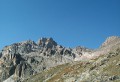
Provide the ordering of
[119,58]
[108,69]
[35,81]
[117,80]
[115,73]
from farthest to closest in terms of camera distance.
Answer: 1. [35,81]
2. [119,58]
3. [108,69]
4. [115,73]
5. [117,80]

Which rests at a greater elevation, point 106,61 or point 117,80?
point 106,61

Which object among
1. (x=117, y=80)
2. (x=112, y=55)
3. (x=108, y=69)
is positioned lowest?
(x=117, y=80)

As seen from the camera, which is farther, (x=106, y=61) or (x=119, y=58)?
(x=106, y=61)

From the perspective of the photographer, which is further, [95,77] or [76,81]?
[76,81]

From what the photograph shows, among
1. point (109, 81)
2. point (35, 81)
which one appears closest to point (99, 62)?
point (109, 81)

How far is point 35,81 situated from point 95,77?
108002 mm

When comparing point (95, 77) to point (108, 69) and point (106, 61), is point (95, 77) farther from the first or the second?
point (106, 61)

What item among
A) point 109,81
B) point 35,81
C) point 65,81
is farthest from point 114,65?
point 35,81

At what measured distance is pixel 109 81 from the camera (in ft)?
280

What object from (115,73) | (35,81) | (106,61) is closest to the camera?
(115,73)

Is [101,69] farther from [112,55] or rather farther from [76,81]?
[112,55]

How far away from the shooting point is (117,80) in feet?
273

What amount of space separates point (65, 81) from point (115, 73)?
32.2 m

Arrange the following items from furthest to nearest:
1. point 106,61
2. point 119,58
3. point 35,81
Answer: point 35,81, point 106,61, point 119,58
